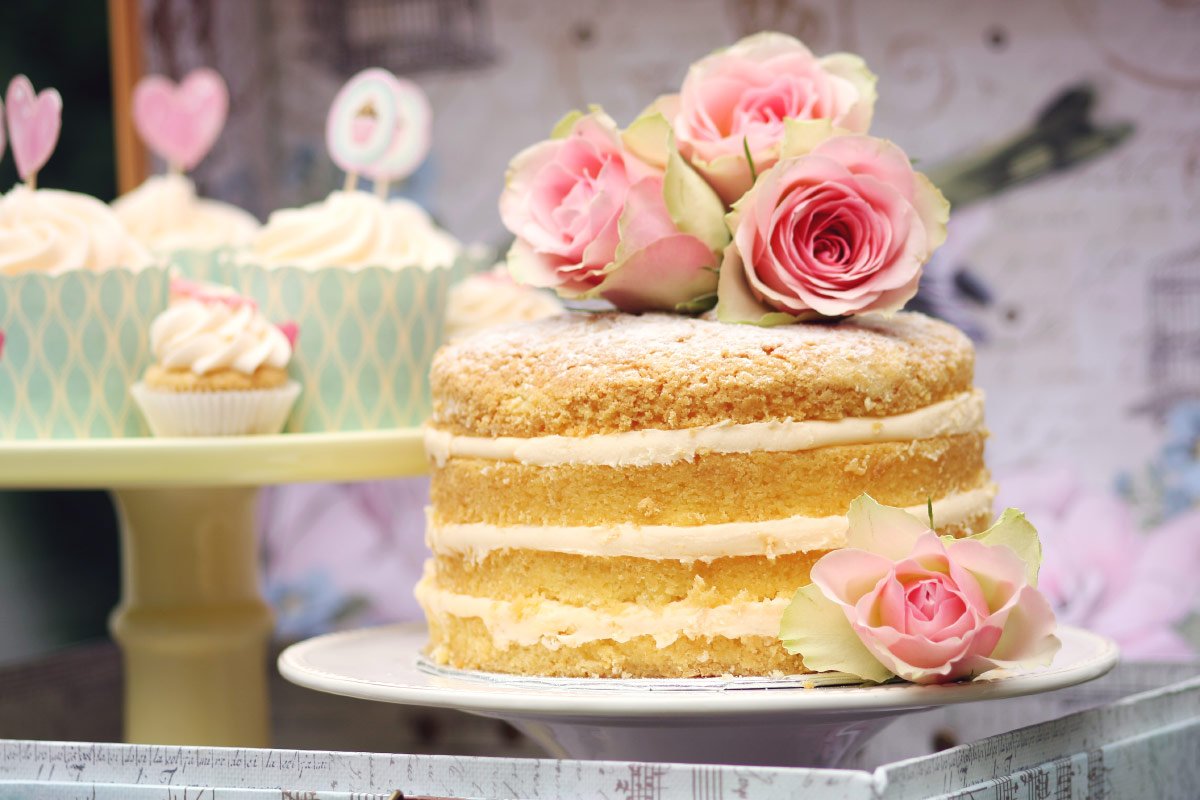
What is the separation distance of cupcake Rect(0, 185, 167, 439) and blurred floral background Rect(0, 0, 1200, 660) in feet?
2.59

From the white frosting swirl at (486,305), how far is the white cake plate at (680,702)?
462 millimetres

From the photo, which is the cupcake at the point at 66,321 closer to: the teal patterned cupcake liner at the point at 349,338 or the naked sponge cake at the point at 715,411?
the teal patterned cupcake liner at the point at 349,338

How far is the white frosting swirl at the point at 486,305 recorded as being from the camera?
1679mm

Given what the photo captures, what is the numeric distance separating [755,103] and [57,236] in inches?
27.7

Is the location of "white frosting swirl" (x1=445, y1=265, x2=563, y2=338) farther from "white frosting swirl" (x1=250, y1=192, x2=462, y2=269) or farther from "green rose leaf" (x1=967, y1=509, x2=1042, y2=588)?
"green rose leaf" (x1=967, y1=509, x2=1042, y2=588)

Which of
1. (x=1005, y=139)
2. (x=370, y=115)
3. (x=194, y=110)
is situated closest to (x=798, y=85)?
(x=370, y=115)

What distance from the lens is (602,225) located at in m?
1.21

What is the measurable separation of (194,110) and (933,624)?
1.23 meters

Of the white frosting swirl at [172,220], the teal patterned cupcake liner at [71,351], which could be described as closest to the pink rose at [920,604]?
the teal patterned cupcake liner at [71,351]

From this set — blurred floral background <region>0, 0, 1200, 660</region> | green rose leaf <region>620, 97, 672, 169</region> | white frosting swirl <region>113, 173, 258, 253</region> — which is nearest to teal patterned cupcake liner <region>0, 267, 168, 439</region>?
white frosting swirl <region>113, 173, 258, 253</region>

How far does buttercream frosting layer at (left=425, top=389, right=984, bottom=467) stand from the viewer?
110 centimetres

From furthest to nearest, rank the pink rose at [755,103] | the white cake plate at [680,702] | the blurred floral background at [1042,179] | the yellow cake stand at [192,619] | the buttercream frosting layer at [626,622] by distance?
the blurred floral background at [1042,179] → the yellow cake stand at [192,619] → the pink rose at [755,103] → the buttercream frosting layer at [626,622] → the white cake plate at [680,702]

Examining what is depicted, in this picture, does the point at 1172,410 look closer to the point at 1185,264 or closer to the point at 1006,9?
the point at 1185,264

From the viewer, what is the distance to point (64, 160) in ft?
7.47
